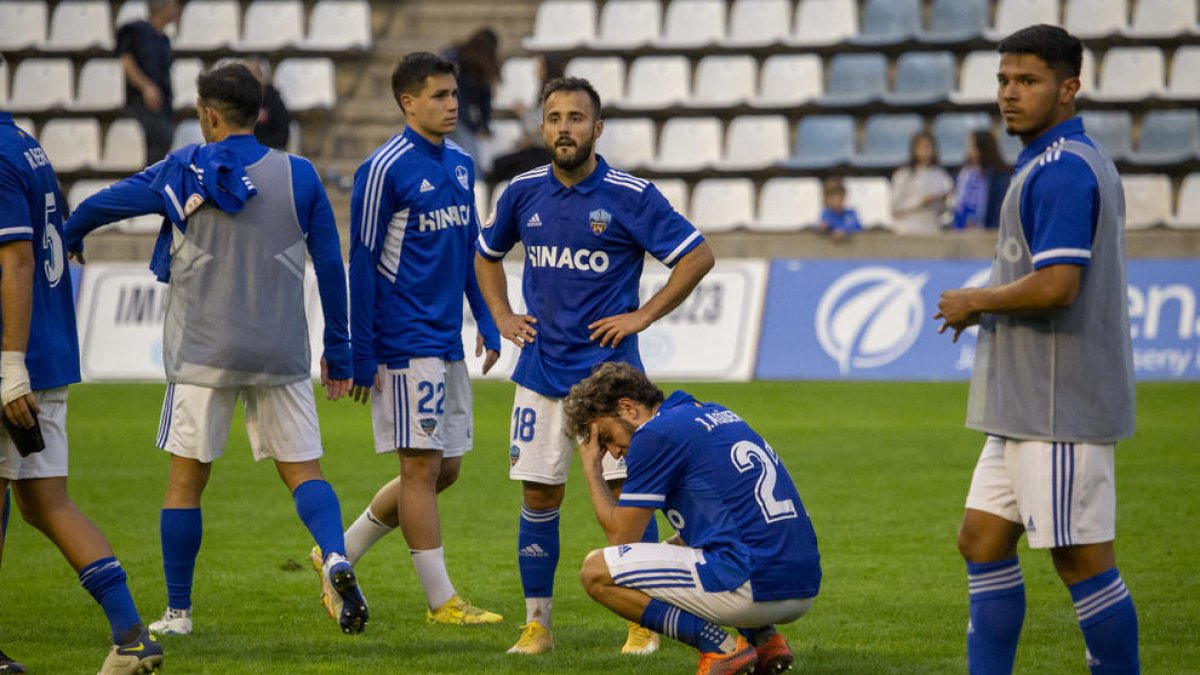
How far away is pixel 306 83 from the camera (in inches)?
792

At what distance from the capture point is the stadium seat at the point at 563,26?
20.4m

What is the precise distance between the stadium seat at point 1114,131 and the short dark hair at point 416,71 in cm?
1305

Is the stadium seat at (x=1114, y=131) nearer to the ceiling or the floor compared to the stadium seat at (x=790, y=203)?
nearer to the ceiling

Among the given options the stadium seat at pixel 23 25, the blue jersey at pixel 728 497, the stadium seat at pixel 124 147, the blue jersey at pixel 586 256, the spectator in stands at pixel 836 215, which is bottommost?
the blue jersey at pixel 728 497

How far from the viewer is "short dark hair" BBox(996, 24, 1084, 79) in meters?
4.78

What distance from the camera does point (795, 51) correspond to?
65.9ft

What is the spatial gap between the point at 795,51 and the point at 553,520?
47.1ft

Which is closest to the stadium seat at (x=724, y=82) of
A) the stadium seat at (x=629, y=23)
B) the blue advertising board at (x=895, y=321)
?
the stadium seat at (x=629, y=23)

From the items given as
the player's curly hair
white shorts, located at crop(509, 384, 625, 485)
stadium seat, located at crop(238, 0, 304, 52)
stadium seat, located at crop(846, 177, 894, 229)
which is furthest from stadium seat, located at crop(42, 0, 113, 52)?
the player's curly hair

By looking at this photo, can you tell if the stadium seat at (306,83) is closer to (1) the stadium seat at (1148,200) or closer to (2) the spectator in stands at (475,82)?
(2) the spectator in stands at (475,82)

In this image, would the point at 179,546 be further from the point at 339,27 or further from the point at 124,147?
the point at 339,27

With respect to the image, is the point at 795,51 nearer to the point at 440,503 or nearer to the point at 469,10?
the point at 469,10

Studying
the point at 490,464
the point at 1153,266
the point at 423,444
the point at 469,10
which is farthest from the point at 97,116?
the point at 423,444

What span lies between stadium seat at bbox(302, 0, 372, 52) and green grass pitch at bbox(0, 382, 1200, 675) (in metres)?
8.54
